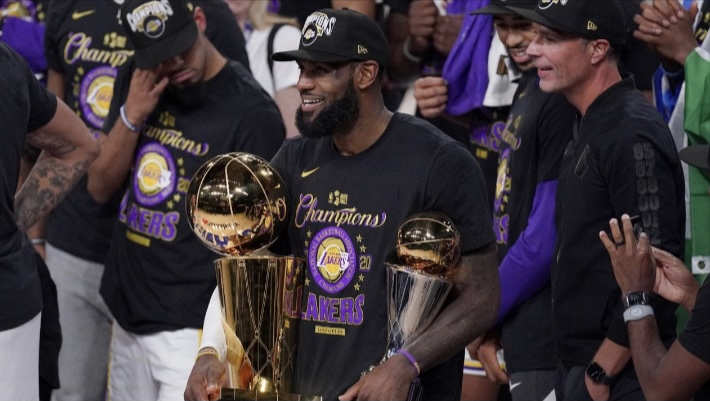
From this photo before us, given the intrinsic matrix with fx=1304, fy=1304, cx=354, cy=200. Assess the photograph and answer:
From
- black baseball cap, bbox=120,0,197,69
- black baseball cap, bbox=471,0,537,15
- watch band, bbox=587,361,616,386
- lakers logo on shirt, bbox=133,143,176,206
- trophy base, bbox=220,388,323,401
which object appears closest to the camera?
trophy base, bbox=220,388,323,401

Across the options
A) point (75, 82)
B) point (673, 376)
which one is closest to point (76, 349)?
point (75, 82)

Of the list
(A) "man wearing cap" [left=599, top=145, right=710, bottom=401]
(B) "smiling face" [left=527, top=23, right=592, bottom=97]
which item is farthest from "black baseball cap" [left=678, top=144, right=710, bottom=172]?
(B) "smiling face" [left=527, top=23, right=592, bottom=97]

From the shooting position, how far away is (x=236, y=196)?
396 cm

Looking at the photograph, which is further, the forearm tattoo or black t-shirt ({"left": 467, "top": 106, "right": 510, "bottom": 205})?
black t-shirt ({"left": 467, "top": 106, "right": 510, "bottom": 205})

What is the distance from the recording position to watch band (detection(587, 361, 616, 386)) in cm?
421

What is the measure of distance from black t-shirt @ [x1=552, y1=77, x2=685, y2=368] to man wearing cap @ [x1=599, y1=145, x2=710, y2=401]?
0.13 meters

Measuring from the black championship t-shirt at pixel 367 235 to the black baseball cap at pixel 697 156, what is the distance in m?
0.65

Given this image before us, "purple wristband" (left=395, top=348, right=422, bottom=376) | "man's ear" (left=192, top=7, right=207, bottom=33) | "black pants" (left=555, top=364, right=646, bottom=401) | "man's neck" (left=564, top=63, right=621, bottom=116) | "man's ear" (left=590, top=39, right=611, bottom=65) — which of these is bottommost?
"black pants" (left=555, top=364, right=646, bottom=401)

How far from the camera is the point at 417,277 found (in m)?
3.76

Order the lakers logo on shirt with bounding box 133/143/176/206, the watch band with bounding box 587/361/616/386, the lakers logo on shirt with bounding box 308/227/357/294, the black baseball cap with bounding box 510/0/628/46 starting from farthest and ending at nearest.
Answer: the lakers logo on shirt with bounding box 133/143/176/206, the black baseball cap with bounding box 510/0/628/46, the watch band with bounding box 587/361/616/386, the lakers logo on shirt with bounding box 308/227/357/294

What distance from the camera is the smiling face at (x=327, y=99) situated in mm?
4113

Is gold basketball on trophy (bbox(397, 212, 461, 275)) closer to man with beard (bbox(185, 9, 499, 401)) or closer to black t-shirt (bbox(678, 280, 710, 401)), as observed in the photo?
man with beard (bbox(185, 9, 499, 401))

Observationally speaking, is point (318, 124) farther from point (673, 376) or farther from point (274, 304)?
point (673, 376)

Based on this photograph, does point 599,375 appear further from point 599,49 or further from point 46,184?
point 46,184
